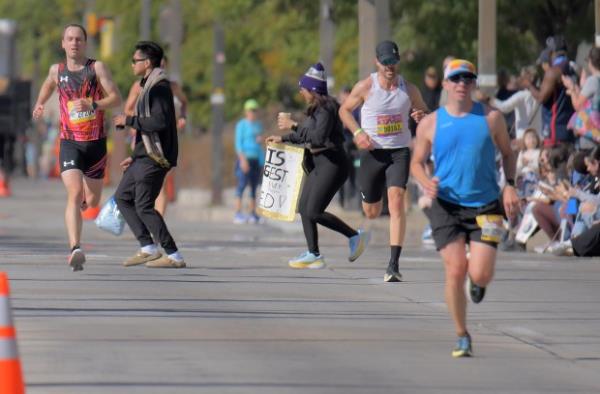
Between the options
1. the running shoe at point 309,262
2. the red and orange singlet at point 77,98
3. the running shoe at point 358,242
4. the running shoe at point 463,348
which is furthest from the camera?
the running shoe at point 309,262

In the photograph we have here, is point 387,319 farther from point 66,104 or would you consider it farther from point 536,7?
point 536,7

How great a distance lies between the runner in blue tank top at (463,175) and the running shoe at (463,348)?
0.10 feet

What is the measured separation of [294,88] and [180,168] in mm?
7312

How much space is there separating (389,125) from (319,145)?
0.92m

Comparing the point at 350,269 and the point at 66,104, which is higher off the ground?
the point at 66,104

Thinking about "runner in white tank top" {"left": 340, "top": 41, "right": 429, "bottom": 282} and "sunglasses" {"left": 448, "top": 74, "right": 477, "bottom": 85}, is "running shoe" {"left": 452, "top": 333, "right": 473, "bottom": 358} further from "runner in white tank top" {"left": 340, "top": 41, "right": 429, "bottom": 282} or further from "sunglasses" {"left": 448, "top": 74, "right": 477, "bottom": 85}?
"runner in white tank top" {"left": 340, "top": 41, "right": 429, "bottom": 282}

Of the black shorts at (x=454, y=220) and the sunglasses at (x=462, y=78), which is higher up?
the sunglasses at (x=462, y=78)

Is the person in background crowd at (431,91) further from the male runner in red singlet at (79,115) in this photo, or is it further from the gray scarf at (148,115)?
the male runner in red singlet at (79,115)

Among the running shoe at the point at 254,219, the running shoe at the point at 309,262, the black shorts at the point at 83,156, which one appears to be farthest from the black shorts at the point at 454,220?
the running shoe at the point at 254,219

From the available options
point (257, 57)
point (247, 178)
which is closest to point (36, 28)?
point (257, 57)

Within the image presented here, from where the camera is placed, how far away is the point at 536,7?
1070 inches

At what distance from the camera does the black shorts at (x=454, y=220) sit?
10312mm

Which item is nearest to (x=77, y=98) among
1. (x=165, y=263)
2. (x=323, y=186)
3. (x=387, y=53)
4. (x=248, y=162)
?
(x=165, y=263)

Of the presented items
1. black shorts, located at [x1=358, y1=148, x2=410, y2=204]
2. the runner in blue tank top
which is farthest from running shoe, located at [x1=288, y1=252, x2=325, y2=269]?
the runner in blue tank top
